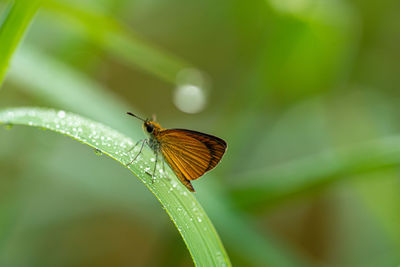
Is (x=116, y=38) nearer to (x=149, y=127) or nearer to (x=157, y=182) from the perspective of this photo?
(x=149, y=127)

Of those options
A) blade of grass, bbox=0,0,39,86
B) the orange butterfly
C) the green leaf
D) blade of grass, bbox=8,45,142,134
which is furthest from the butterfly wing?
blade of grass, bbox=0,0,39,86

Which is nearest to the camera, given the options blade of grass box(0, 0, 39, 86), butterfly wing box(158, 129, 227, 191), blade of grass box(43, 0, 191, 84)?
blade of grass box(0, 0, 39, 86)

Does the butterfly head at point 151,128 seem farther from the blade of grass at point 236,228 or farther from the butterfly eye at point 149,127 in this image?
the blade of grass at point 236,228

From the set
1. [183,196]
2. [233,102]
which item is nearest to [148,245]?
[233,102]

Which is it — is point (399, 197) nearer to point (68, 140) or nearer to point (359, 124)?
point (359, 124)

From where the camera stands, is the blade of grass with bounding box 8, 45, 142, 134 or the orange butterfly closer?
the orange butterfly

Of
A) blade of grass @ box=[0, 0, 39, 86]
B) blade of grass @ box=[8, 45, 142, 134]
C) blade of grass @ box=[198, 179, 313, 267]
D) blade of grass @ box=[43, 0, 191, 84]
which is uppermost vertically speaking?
blade of grass @ box=[43, 0, 191, 84]

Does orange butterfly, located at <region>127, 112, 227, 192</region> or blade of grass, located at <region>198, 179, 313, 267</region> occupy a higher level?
orange butterfly, located at <region>127, 112, 227, 192</region>

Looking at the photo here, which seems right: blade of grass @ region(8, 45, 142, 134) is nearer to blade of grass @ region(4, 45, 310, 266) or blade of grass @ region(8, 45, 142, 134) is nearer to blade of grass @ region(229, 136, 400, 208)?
blade of grass @ region(4, 45, 310, 266)
